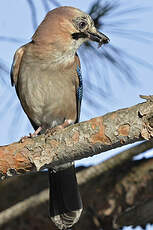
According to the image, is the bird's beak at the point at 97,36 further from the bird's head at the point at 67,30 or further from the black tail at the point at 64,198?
the black tail at the point at 64,198

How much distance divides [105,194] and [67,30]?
133cm

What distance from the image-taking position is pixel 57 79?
3.80 metres

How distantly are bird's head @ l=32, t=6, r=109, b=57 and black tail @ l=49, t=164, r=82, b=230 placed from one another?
97 cm

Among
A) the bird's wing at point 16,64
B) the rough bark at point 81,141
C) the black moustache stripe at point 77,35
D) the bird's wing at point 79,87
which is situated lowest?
the rough bark at point 81,141

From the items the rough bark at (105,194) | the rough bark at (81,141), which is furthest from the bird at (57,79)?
the rough bark at (81,141)

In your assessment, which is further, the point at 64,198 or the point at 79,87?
the point at 79,87

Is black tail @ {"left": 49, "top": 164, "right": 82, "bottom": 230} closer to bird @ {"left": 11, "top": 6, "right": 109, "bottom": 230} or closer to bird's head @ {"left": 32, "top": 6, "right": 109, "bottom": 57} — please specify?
bird @ {"left": 11, "top": 6, "right": 109, "bottom": 230}

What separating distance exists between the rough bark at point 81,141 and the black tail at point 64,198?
95 cm

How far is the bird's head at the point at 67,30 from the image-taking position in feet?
11.6

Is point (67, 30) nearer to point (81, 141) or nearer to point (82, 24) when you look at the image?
point (82, 24)

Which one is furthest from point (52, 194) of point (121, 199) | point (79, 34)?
point (79, 34)

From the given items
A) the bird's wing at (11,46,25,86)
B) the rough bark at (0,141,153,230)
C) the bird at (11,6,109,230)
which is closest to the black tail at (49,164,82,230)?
the bird at (11,6,109,230)

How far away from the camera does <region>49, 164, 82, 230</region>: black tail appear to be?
3.65m

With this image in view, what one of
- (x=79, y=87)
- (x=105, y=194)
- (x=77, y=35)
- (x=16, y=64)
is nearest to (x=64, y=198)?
(x=105, y=194)
